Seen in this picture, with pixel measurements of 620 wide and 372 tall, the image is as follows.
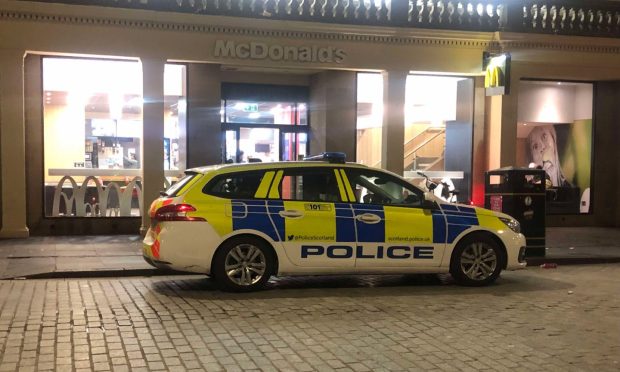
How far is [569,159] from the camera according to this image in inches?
648

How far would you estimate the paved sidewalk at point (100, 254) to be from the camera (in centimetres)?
937

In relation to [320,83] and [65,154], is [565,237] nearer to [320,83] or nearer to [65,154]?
[320,83]

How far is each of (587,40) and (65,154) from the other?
12105 millimetres

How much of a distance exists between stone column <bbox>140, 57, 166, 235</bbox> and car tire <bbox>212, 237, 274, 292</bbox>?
5.58m

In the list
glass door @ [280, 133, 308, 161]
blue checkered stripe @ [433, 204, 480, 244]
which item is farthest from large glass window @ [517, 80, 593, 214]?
blue checkered stripe @ [433, 204, 480, 244]

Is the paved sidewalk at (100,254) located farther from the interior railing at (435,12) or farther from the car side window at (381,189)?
the interior railing at (435,12)

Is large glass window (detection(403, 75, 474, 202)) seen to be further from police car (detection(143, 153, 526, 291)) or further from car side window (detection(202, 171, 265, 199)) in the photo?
car side window (detection(202, 171, 265, 199))

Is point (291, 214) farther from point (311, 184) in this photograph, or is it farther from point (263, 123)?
point (263, 123)

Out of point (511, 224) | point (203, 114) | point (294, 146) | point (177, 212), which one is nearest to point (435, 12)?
point (294, 146)

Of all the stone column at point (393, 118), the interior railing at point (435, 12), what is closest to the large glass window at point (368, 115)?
the stone column at point (393, 118)

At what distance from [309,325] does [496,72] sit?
9.79 metres

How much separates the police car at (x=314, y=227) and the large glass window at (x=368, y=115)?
6.35m

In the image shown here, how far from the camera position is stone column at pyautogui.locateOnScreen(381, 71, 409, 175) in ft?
47.0

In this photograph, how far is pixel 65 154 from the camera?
1334 centimetres
